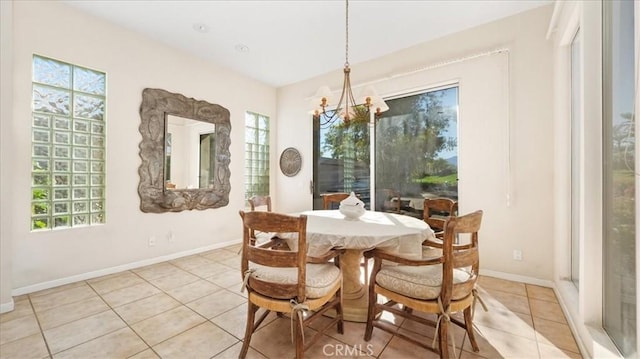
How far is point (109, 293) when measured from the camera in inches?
99.9

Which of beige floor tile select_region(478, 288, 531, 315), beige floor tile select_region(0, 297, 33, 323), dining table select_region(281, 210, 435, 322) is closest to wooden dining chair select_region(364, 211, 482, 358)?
dining table select_region(281, 210, 435, 322)

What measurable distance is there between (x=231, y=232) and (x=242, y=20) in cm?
316

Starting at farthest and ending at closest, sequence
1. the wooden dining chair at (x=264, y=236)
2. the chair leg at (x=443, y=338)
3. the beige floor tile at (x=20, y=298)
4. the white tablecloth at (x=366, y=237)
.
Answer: the beige floor tile at (x=20, y=298)
the wooden dining chair at (x=264, y=236)
the white tablecloth at (x=366, y=237)
the chair leg at (x=443, y=338)

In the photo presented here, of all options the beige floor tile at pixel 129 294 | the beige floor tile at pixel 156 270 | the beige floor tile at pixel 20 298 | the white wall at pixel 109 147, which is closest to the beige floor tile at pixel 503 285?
the beige floor tile at pixel 129 294

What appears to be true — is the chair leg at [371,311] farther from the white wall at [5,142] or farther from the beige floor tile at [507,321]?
the white wall at [5,142]

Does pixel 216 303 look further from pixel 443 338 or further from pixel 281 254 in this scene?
pixel 443 338

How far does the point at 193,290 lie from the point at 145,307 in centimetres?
44

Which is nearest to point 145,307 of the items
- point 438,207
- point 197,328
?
point 197,328

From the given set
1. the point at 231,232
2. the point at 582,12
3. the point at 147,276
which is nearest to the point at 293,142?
the point at 231,232

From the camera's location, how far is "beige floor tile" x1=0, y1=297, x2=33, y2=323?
2.07 m

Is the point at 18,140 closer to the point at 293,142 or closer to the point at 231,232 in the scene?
the point at 231,232

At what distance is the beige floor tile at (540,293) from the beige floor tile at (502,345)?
907 mm

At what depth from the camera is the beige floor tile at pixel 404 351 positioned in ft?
5.35

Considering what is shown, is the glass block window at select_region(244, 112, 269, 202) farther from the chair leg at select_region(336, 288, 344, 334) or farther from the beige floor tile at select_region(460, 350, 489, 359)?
the beige floor tile at select_region(460, 350, 489, 359)
